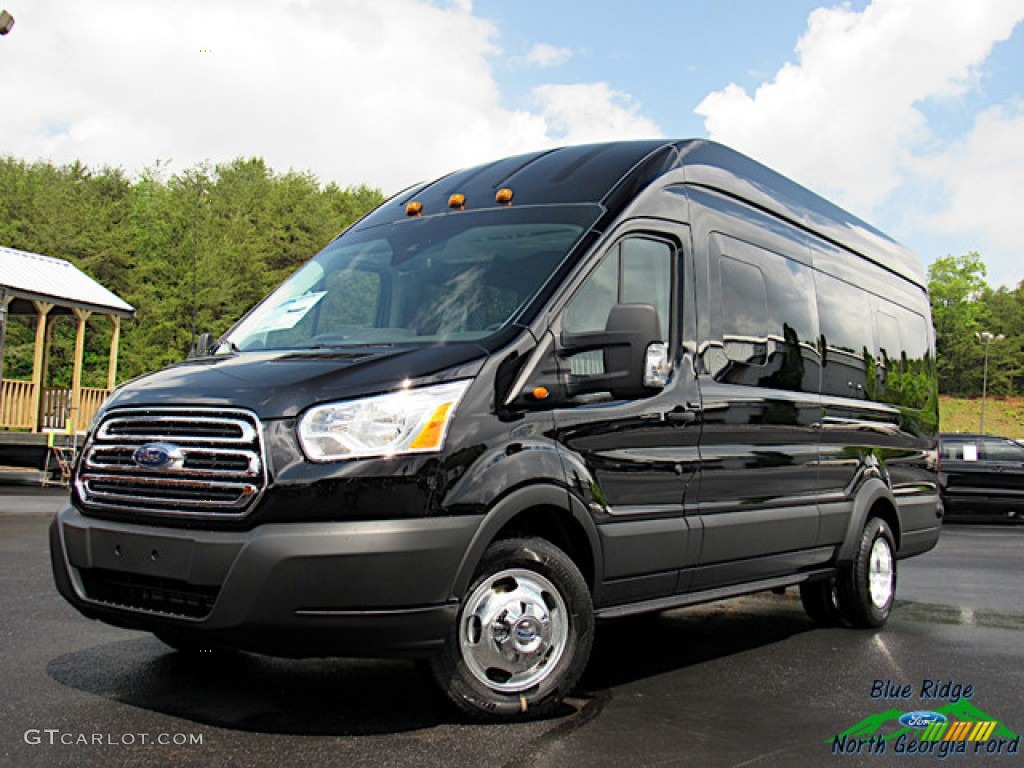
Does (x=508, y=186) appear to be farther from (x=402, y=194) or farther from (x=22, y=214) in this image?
(x=22, y=214)

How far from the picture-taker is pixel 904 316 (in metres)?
8.94

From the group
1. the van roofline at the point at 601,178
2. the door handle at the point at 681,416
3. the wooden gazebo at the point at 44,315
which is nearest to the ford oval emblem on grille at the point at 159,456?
the van roofline at the point at 601,178

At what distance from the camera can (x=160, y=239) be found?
1884 inches

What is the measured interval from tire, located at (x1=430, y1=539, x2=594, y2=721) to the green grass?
87.9 meters

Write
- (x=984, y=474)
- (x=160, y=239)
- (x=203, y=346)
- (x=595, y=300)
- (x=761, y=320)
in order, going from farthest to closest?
(x=160, y=239) → (x=984, y=474) → (x=761, y=320) → (x=203, y=346) → (x=595, y=300)

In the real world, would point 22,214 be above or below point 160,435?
above

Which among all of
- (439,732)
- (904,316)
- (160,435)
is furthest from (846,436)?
(160,435)

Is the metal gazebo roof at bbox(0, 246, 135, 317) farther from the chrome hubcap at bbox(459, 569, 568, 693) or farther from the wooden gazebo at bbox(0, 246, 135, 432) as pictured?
the chrome hubcap at bbox(459, 569, 568, 693)

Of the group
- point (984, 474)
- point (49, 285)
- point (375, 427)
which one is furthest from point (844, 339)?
→ point (49, 285)

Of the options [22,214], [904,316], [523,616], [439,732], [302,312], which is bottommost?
[439,732]

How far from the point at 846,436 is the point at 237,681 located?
4230 mm

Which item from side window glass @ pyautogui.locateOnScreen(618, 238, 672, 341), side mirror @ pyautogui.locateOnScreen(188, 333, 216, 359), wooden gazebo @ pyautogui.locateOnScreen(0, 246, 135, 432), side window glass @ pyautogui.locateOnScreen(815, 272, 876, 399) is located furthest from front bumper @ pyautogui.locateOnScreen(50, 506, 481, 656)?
wooden gazebo @ pyautogui.locateOnScreen(0, 246, 135, 432)

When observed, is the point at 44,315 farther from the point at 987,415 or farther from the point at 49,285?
the point at 987,415

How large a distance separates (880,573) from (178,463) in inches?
212
